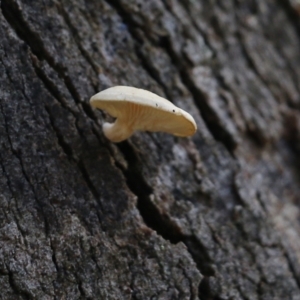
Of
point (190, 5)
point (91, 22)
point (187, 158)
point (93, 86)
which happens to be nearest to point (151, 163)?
point (187, 158)

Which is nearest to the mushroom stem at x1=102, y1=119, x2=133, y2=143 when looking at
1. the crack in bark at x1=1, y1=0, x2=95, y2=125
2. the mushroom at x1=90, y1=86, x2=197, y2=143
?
the mushroom at x1=90, y1=86, x2=197, y2=143

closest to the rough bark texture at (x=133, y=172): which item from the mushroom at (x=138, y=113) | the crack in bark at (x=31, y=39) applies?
the crack in bark at (x=31, y=39)

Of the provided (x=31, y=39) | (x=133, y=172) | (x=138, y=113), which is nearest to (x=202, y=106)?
(x=133, y=172)

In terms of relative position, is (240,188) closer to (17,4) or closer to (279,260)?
(279,260)

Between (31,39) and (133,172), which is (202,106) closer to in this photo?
(133,172)

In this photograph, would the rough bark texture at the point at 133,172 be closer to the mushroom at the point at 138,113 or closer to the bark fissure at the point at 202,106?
the bark fissure at the point at 202,106
